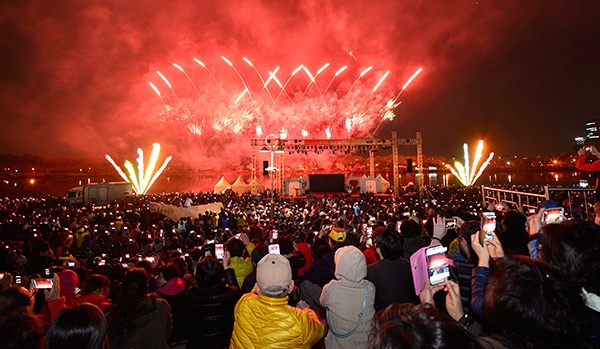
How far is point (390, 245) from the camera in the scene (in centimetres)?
334

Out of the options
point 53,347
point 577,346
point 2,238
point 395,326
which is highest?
point 395,326

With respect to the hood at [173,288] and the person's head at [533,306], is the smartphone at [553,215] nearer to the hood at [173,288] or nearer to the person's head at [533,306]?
the person's head at [533,306]

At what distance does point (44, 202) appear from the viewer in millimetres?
23984

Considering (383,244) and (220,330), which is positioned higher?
(383,244)

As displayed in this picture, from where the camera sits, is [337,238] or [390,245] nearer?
[390,245]

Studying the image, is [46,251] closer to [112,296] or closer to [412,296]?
[112,296]

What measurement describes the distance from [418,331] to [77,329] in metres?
2.00

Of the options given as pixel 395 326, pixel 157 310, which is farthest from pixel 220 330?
pixel 395 326

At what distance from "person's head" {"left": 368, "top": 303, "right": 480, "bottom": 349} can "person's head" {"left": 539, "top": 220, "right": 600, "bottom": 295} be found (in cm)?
155

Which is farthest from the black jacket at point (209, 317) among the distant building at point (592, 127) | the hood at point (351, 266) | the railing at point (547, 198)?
the distant building at point (592, 127)

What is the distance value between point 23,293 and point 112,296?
6.86 feet

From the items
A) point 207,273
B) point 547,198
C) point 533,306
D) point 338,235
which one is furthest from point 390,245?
point 547,198

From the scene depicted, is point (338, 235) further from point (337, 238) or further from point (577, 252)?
point (577, 252)

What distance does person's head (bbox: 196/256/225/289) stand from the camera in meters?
3.18
